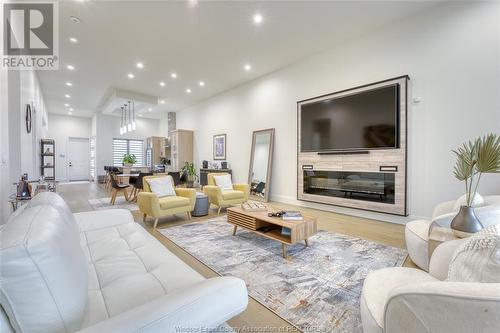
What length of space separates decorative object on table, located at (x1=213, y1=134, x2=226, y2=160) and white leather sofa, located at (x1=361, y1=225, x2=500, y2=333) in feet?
21.6

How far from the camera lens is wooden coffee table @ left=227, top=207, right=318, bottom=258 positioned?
2448mm

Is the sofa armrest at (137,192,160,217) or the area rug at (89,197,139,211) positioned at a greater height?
the sofa armrest at (137,192,160,217)

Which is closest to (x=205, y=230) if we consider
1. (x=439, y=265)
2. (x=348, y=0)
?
(x=439, y=265)

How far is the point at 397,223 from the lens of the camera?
3.78m

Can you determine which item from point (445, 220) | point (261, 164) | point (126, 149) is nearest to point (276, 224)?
point (445, 220)

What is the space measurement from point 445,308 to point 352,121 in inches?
155

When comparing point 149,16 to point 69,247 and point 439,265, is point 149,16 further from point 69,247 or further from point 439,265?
point 439,265

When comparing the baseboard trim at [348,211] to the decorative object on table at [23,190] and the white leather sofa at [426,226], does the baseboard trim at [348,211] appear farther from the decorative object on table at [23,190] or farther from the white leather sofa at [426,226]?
the decorative object on table at [23,190]

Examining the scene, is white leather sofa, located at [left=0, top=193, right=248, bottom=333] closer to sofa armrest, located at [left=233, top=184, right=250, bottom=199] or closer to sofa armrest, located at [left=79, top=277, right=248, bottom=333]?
sofa armrest, located at [left=79, top=277, right=248, bottom=333]

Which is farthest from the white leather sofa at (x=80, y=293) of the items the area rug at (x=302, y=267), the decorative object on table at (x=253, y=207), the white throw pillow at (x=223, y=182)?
the white throw pillow at (x=223, y=182)

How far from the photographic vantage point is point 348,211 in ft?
14.4

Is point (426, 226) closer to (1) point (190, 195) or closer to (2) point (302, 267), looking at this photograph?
(2) point (302, 267)

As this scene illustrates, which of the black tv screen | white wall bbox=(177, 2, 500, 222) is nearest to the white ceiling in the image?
white wall bbox=(177, 2, 500, 222)

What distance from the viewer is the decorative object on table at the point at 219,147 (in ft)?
24.5
